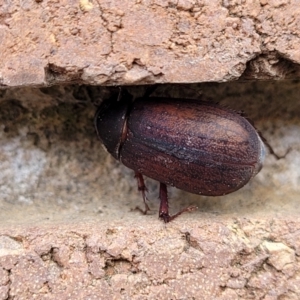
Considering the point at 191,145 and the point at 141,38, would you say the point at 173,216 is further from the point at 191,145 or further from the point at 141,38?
the point at 141,38

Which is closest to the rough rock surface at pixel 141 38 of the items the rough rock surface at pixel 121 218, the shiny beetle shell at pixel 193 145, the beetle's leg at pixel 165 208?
the shiny beetle shell at pixel 193 145

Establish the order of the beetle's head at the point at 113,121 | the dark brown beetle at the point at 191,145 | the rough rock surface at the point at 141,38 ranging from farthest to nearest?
1. the beetle's head at the point at 113,121
2. the dark brown beetle at the point at 191,145
3. the rough rock surface at the point at 141,38

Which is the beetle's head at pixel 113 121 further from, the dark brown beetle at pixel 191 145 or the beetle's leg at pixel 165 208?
the beetle's leg at pixel 165 208

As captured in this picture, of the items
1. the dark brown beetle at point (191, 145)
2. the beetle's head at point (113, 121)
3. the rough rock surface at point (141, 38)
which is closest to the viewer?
the rough rock surface at point (141, 38)

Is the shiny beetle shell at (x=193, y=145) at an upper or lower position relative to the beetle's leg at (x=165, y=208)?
upper

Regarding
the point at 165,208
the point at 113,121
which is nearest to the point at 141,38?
the point at 113,121

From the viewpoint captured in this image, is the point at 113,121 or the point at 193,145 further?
the point at 113,121

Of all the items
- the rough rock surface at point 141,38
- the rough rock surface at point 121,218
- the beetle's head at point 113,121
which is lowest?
the rough rock surface at point 121,218
